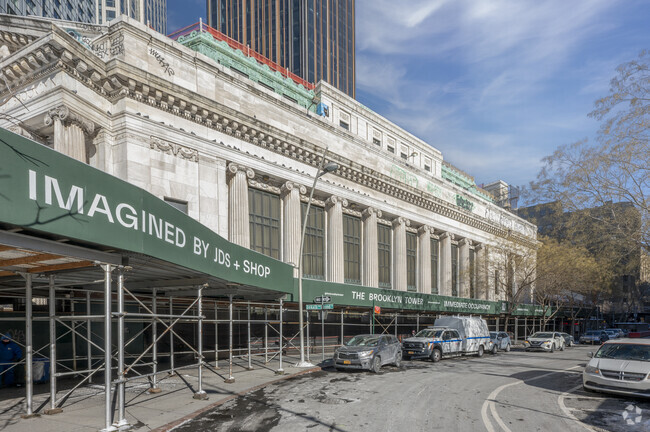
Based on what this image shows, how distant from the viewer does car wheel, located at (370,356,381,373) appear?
19047 millimetres

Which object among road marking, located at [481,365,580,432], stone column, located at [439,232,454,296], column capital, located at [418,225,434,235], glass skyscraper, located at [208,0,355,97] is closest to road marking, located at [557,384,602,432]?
road marking, located at [481,365,580,432]

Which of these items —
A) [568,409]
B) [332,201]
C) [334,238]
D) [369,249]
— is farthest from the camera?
[369,249]

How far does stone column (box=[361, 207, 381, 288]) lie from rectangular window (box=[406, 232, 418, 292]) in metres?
6.26

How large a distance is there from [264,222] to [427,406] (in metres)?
17.6

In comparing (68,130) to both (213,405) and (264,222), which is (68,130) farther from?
(213,405)

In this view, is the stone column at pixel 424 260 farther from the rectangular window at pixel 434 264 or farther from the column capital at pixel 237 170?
the column capital at pixel 237 170

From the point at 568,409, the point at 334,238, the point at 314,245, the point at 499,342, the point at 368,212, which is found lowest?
the point at 499,342

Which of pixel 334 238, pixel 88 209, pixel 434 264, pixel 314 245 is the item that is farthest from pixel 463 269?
pixel 88 209

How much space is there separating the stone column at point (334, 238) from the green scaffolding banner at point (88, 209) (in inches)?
792

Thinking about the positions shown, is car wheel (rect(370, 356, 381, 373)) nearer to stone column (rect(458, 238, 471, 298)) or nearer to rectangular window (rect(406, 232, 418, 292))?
rectangular window (rect(406, 232, 418, 292))

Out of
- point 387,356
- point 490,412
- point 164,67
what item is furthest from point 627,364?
point 164,67

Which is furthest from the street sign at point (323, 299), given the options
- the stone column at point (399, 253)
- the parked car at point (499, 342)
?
the stone column at point (399, 253)

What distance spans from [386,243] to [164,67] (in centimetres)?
2325

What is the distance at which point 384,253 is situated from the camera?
3838 centimetres
